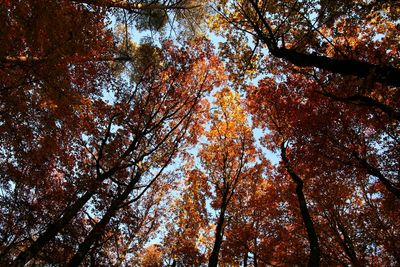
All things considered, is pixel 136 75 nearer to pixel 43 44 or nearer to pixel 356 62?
pixel 43 44

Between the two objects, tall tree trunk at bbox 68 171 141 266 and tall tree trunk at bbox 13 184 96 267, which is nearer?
tall tree trunk at bbox 13 184 96 267

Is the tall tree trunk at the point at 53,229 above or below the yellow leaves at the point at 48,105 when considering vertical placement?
below

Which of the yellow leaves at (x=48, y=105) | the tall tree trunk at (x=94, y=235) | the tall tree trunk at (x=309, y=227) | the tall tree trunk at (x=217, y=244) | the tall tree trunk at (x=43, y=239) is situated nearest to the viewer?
the tall tree trunk at (x=43, y=239)

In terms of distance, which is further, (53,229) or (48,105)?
(48,105)

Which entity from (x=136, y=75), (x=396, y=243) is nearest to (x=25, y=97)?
(x=136, y=75)

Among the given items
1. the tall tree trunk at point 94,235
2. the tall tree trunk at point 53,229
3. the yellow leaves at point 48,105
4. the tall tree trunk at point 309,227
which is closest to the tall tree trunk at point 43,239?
the tall tree trunk at point 53,229

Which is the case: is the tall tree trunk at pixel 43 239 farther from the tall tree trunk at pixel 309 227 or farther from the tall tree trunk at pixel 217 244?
the tall tree trunk at pixel 309 227

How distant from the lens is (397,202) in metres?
12.6

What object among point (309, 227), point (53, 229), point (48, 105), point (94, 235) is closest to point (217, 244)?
point (309, 227)

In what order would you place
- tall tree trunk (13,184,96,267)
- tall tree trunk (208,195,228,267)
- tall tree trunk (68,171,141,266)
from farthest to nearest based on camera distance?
tall tree trunk (208,195,228,267) → tall tree trunk (68,171,141,266) → tall tree trunk (13,184,96,267)

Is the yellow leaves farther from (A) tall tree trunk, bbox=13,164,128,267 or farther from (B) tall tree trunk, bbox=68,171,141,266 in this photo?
(B) tall tree trunk, bbox=68,171,141,266

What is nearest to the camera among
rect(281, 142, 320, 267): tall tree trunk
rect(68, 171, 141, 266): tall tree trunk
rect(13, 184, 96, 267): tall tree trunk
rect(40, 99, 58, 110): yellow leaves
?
rect(13, 184, 96, 267): tall tree trunk

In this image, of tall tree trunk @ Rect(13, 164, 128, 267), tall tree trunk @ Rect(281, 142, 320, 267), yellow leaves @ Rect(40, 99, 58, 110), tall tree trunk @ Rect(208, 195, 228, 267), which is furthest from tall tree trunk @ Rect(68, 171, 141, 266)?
tall tree trunk @ Rect(281, 142, 320, 267)

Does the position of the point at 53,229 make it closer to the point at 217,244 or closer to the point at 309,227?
the point at 217,244
